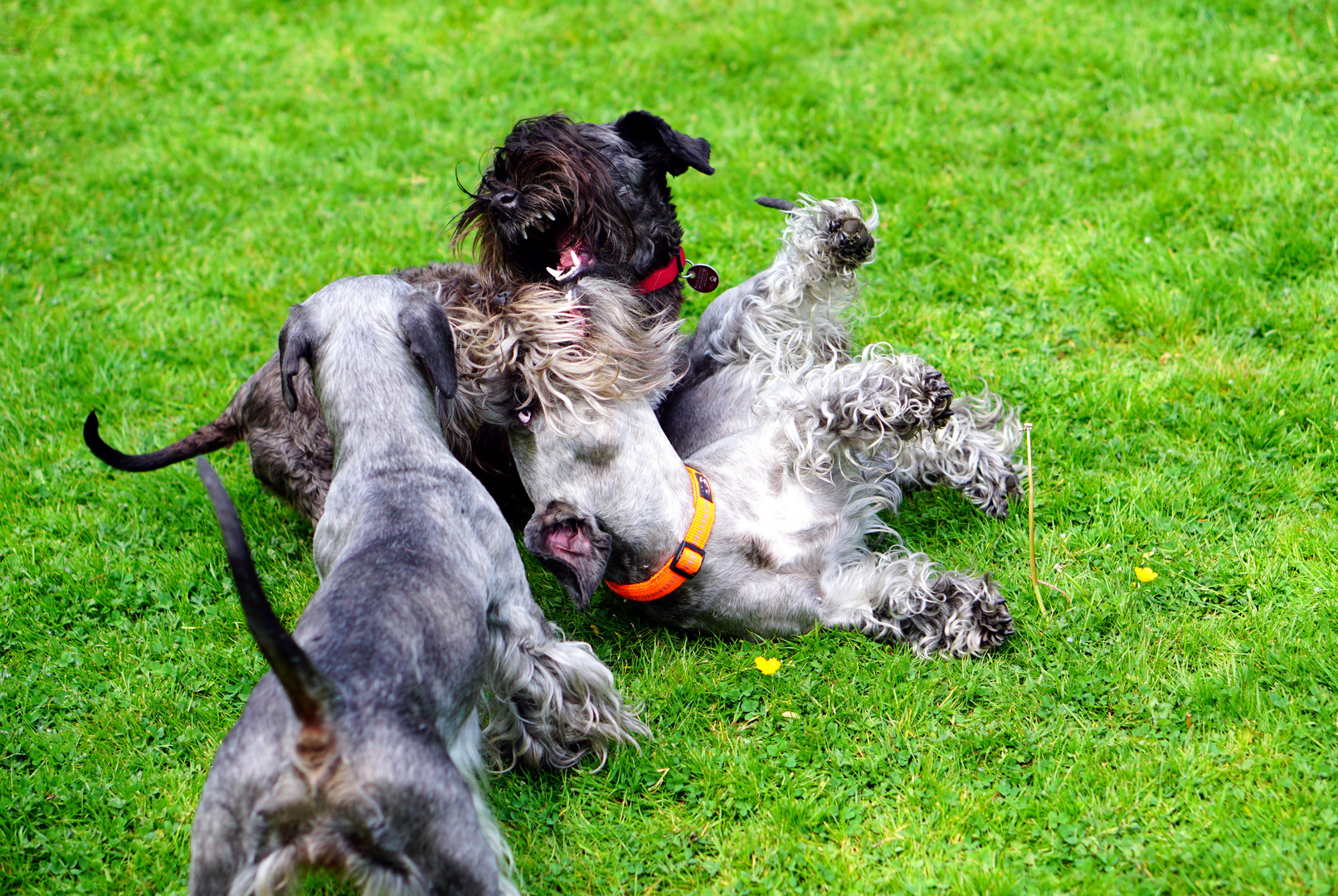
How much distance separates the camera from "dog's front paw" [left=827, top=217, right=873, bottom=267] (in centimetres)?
469

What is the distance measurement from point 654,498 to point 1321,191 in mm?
4644

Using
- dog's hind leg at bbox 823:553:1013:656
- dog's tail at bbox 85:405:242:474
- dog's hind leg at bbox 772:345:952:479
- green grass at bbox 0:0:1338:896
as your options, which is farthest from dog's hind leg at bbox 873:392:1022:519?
dog's tail at bbox 85:405:242:474

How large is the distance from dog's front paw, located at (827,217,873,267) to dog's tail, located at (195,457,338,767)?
296 centimetres

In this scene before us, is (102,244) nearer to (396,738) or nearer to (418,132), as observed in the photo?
(418,132)

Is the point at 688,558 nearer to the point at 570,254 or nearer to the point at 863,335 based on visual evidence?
the point at 570,254

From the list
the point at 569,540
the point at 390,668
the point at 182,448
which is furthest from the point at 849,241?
the point at 182,448

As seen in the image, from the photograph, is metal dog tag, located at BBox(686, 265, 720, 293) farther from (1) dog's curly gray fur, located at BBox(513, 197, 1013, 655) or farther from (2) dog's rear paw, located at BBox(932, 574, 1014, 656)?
(2) dog's rear paw, located at BBox(932, 574, 1014, 656)

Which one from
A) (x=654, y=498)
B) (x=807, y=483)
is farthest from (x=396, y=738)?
(x=807, y=483)

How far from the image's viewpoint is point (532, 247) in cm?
439

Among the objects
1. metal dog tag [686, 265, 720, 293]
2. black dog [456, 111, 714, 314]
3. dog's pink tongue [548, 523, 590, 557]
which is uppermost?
black dog [456, 111, 714, 314]

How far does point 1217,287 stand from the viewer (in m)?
5.65

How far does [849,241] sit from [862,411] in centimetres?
91

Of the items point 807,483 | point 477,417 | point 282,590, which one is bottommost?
point 282,590

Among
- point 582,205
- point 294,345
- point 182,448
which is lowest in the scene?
point 182,448
